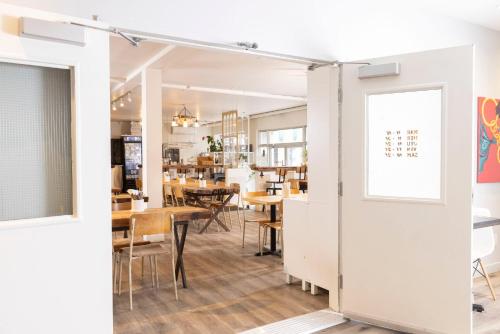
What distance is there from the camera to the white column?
6406 millimetres

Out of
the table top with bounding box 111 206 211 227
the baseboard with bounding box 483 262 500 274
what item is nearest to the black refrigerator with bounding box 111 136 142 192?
the table top with bounding box 111 206 211 227

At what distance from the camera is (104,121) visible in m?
2.40

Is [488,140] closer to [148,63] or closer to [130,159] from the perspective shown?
[148,63]

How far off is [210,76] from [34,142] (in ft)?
17.2

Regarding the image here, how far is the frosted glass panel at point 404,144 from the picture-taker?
3.01 meters

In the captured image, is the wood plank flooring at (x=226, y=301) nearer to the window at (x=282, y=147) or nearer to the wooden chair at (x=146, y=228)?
the wooden chair at (x=146, y=228)

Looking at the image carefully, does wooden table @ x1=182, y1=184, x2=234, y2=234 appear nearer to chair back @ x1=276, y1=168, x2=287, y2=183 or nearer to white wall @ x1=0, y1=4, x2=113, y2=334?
chair back @ x1=276, y1=168, x2=287, y2=183

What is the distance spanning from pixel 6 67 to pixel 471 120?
2.94 meters

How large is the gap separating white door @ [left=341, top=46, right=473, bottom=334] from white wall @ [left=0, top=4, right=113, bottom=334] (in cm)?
191

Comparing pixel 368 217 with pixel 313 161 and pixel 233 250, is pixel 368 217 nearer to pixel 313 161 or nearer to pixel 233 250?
pixel 313 161

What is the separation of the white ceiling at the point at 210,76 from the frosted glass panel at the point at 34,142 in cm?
139

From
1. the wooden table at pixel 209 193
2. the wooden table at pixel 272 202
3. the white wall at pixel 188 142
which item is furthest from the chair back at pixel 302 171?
the white wall at pixel 188 142

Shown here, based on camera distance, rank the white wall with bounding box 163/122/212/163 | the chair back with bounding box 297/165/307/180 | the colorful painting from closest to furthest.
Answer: the colorful painting, the chair back with bounding box 297/165/307/180, the white wall with bounding box 163/122/212/163

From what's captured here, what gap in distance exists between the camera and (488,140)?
457cm
